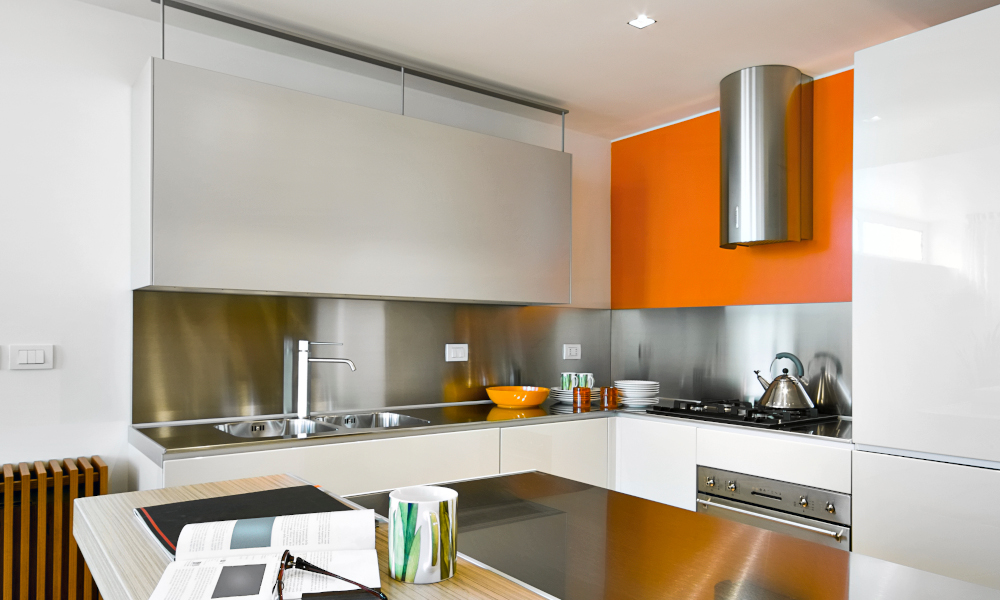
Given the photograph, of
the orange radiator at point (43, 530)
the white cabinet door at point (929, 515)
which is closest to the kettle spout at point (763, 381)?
the white cabinet door at point (929, 515)

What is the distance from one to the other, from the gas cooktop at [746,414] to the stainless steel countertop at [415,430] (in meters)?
0.03

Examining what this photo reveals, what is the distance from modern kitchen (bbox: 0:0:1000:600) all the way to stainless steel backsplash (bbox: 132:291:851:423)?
14mm

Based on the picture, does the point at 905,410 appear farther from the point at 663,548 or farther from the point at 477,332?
the point at 477,332

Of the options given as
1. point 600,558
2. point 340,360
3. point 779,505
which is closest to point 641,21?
point 340,360

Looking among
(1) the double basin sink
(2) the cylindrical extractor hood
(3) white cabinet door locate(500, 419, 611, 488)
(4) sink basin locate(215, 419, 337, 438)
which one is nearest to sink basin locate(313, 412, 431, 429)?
(1) the double basin sink

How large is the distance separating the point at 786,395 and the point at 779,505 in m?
0.54

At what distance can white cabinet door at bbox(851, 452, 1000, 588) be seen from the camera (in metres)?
2.11

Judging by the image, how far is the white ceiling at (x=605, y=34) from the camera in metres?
2.53

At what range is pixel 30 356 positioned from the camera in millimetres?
2424

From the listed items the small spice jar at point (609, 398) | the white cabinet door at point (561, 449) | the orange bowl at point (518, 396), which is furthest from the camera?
the small spice jar at point (609, 398)

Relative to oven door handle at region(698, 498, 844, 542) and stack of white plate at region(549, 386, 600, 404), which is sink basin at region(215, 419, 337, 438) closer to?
stack of white plate at region(549, 386, 600, 404)

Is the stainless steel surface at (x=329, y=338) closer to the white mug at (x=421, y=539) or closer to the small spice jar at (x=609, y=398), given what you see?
the small spice jar at (x=609, y=398)

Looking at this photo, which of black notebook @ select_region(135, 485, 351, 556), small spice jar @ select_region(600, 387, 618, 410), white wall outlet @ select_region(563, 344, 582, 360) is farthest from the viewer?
white wall outlet @ select_region(563, 344, 582, 360)

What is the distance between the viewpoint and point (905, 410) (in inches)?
91.0
